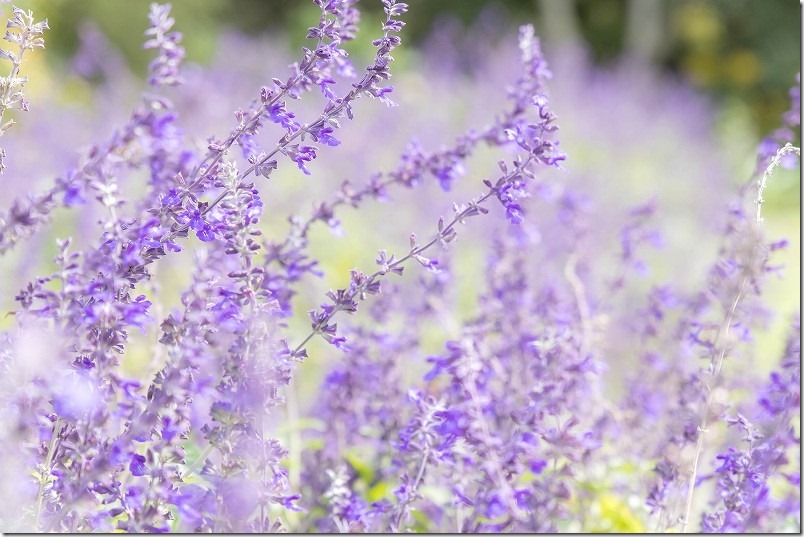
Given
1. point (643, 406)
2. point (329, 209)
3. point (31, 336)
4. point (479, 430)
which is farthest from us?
point (643, 406)

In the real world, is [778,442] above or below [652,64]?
below

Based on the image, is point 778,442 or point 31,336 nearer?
point 31,336

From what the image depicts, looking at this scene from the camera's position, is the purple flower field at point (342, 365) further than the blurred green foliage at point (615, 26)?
No

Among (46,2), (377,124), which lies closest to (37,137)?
(377,124)

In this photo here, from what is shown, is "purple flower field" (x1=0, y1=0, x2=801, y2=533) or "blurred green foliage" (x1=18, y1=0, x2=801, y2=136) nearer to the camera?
"purple flower field" (x1=0, y1=0, x2=801, y2=533)

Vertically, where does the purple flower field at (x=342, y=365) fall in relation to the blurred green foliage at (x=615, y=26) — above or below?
below

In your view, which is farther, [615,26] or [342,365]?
[615,26]

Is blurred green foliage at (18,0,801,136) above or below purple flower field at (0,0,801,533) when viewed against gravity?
above

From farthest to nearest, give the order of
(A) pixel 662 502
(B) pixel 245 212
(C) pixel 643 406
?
(C) pixel 643 406
(A) pixel 662 502
(B) pixel 245 212

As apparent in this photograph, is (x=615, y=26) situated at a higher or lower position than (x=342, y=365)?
higher

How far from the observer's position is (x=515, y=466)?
6.57 ft

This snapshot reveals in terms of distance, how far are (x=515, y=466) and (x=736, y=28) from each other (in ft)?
66.0

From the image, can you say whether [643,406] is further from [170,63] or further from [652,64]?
[652,64]

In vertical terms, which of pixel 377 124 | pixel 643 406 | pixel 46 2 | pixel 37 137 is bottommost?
pixel 643 406
